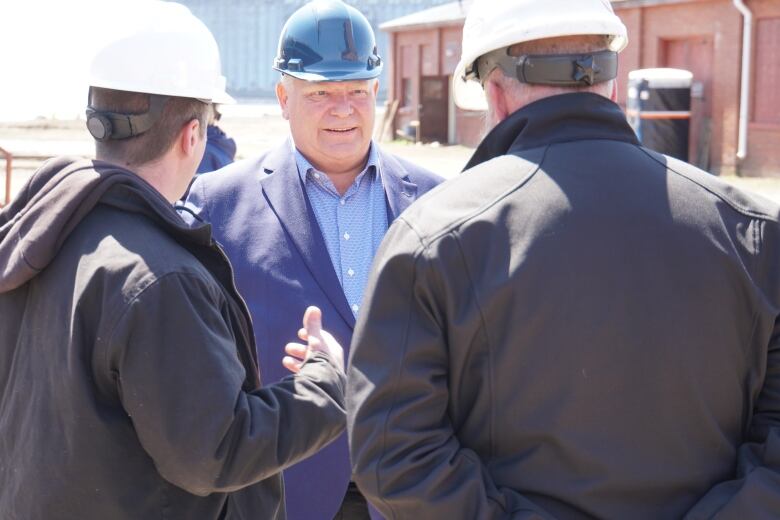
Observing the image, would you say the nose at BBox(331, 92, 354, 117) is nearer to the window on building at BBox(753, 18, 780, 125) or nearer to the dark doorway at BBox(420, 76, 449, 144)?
the window on building at BBox(753, 18, 780, 125)

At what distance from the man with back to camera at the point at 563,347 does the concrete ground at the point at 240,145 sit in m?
14.8

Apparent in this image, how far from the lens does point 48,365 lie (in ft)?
7.77

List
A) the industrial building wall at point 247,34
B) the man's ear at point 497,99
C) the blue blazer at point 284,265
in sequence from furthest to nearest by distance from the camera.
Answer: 1. the industrial building wall at point 247,34
2. the blue blazer at point 284,265
3. the man's ear at point 497,99

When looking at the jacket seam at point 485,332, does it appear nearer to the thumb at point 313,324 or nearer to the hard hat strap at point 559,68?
the hard hat strap at point 559,68

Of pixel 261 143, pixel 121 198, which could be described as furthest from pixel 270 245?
pixel 261 143

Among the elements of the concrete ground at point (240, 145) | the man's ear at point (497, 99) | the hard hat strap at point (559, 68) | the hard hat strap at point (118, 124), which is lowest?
the concrete ground at point (240, 145)

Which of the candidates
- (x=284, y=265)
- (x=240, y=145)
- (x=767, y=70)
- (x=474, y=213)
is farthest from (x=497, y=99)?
(x=240, y=145)

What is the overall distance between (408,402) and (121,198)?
2.66 ft

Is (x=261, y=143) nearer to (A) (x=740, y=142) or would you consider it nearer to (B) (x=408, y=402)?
(A) (x=740, y=142)

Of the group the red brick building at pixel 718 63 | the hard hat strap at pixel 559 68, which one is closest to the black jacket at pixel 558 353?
the hard hat strap at pixel 559 68

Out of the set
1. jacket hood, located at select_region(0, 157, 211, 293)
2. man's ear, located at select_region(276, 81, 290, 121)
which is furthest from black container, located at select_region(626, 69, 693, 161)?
jacket hood, located at select_region(0, 157, 211, 293)

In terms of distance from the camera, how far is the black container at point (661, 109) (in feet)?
60.3

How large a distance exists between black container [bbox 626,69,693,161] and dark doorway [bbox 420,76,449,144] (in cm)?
1306

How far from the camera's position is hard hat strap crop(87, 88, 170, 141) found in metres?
2.52
